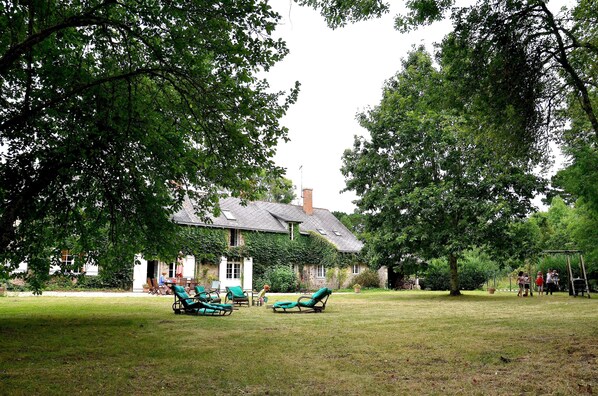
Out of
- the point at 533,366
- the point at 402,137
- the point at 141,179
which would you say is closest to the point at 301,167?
the point at 402,137

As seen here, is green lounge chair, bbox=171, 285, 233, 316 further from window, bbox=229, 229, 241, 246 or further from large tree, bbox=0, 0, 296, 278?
window, bbox=229, 229, 241, 246

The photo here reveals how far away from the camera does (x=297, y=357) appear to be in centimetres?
669

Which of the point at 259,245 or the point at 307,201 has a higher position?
the point at 307,201

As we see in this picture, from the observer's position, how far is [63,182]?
29.9 ft

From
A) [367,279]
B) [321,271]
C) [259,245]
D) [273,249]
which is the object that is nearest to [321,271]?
[321,271]

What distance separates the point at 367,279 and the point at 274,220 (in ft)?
29.7

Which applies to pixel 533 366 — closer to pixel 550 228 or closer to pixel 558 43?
pixel 558 43

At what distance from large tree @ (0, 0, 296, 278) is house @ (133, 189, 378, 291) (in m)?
16.5

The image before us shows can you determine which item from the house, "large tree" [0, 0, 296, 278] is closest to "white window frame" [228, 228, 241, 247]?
the house

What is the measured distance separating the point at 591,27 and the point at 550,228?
127 feet

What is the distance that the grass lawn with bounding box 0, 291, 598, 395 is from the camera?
4992 mm

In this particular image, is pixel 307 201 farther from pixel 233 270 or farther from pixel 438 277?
pixel 438 277

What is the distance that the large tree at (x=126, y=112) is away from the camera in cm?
729

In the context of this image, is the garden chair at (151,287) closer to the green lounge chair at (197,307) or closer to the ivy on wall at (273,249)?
the ivy on wall at (273,249)
